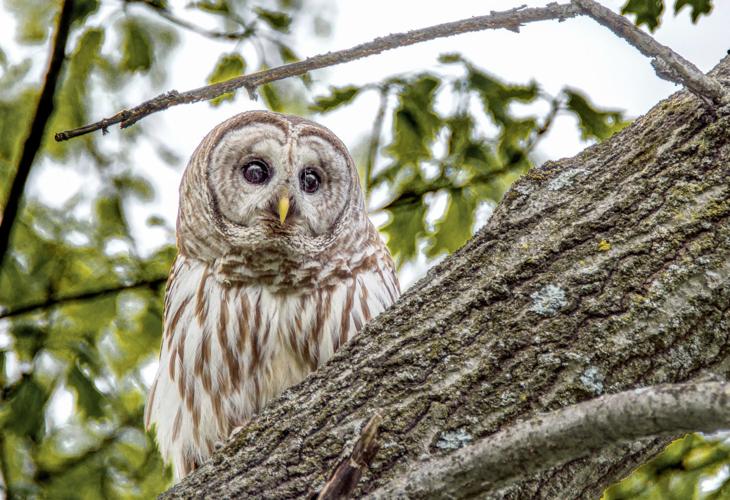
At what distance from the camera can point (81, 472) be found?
593 centimetres

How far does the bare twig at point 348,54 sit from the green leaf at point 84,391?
134 inches

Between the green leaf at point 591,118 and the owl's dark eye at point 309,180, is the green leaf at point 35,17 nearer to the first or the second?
the owl's dark eye at point 309,180

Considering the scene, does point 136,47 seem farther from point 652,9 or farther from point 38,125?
A: point 652,9

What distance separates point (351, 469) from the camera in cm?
183

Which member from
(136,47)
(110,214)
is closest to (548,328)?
(136,47)

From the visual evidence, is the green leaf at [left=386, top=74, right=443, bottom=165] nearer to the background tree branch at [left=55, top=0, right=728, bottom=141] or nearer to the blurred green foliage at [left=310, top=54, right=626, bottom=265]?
the blurred green foliage at [left=310, top=54, right=626, bottom=265]

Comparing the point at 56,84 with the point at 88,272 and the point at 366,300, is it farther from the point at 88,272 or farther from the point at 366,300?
the point at 366,300

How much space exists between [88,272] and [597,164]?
13.3 feet

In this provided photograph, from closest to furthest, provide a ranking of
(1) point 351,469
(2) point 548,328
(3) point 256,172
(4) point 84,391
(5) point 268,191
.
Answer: (1) point 351,469
(2) point 548,328
(5) point 268,191
(3) point 256,172
(4) point 84,391

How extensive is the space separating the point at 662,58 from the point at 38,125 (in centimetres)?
363

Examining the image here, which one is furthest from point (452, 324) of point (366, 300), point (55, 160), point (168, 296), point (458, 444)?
point (55, 160)

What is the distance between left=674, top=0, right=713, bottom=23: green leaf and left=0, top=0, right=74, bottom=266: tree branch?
3110 mm

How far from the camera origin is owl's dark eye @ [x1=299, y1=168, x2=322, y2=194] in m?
4.43

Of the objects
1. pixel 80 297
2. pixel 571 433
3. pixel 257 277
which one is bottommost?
pixel 571 433
